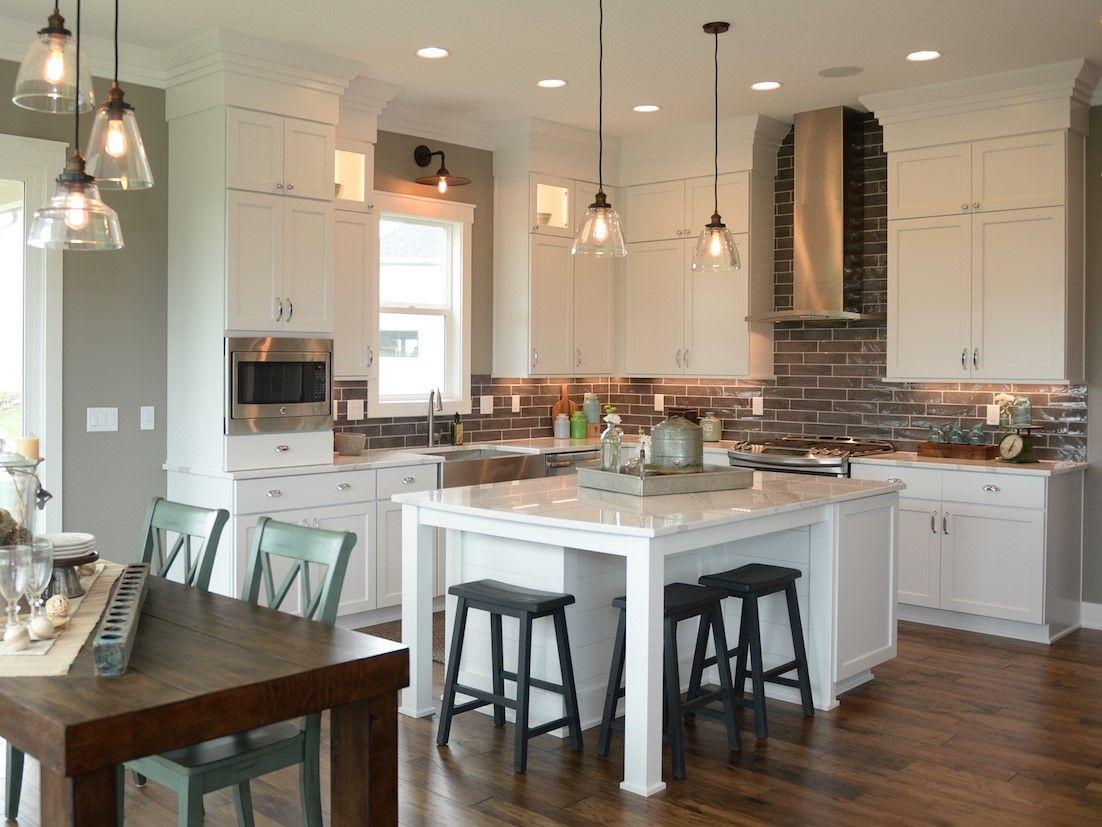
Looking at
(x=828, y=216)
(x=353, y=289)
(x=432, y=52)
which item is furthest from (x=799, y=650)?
(x=432, y=52)

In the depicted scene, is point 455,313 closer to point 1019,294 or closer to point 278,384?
point 278,384

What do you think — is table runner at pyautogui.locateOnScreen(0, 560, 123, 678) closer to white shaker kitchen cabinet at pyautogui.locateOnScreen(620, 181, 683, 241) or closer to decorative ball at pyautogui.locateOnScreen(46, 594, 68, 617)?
decorative ball at pyautogui.locateOnScreen(46, 594, 68, 617)

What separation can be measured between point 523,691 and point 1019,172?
12.7 feet

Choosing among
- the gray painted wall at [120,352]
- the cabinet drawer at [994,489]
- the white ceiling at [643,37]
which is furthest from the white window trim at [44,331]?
the cabinet drawer at [994,489]

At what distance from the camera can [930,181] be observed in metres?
5.90

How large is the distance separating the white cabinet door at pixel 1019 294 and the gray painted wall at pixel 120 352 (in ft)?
13.8

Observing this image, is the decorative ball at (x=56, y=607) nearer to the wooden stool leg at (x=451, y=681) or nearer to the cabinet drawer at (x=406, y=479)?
the wooden stool leg at (x=451, y=681)

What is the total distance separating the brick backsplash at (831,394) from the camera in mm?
5926

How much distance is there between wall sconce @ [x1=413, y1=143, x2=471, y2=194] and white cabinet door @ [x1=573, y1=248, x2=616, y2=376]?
3.47 ft

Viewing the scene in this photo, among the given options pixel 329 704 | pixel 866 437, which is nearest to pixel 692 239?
pixel 866 437

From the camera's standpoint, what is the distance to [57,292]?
16.1 ft

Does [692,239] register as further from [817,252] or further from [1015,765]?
[1015,765]

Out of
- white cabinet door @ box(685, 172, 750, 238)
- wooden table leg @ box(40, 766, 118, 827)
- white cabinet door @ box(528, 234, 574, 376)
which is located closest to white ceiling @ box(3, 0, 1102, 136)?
white cabinet door @ box(685, 172, 750, 238)

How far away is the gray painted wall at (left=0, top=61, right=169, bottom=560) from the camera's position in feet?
16.4
